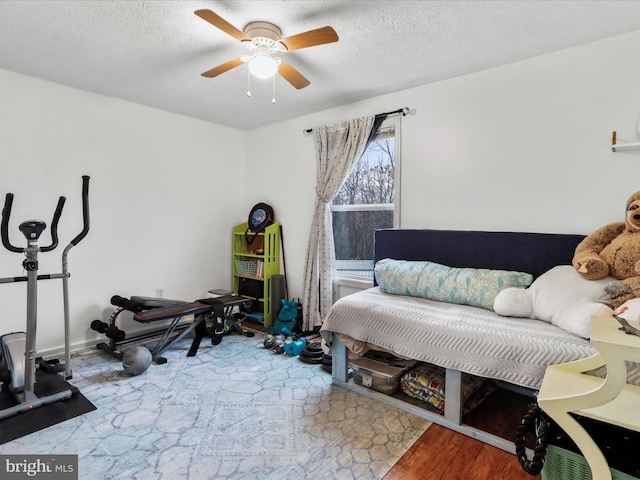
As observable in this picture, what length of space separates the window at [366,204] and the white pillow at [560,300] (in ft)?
4.38

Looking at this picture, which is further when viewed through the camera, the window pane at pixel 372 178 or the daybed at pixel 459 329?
the window pane at pixel 372 178

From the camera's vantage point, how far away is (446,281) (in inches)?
96.1

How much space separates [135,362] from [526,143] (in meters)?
3.37

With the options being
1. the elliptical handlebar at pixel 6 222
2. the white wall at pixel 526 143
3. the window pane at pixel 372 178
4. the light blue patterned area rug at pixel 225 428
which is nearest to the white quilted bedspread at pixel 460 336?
the light blue patterned area rug at pixel 225 428

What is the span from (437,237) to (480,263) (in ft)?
1.30

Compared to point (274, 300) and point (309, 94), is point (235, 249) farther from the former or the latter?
point (309, 94)

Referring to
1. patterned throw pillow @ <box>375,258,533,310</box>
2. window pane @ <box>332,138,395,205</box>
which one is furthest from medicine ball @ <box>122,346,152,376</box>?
window pane @ <box>332,138,395,205</box>

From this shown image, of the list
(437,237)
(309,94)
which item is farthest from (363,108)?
(437,237)

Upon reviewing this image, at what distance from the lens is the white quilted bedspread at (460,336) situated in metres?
1.65

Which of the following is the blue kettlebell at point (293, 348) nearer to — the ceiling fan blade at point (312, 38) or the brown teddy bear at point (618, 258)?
the brown teddy bear at point (618, 258)

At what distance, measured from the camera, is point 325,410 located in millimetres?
2174

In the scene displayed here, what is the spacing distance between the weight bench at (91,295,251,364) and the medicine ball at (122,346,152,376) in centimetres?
22

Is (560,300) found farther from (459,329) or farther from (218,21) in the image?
(218,21)

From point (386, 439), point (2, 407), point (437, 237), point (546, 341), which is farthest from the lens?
point (437, 237)
